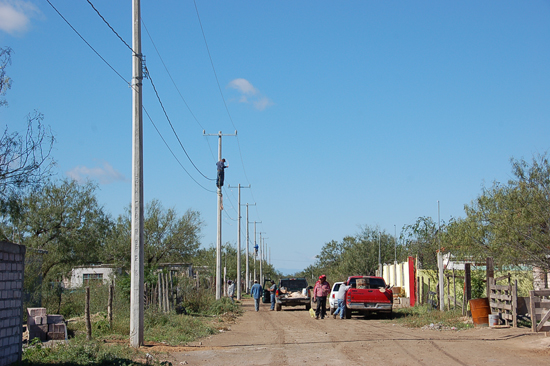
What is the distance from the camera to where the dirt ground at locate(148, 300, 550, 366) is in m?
11.5

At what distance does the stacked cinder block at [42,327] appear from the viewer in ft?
45.6

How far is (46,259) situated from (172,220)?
39.7 feet

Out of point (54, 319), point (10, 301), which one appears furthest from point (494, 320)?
point (10, 301)

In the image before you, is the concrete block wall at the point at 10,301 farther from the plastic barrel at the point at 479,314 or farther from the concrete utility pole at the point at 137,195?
the plastic barrel at the point at 479,314

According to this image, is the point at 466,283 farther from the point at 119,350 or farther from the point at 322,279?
the point at 119,350

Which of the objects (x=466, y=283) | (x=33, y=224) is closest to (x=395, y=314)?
(x=466, y=283)

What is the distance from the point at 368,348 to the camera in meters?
13.4

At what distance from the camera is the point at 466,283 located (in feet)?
63.1

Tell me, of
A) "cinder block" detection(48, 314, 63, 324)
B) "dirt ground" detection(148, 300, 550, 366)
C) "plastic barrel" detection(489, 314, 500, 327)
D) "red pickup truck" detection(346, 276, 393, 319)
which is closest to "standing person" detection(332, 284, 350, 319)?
"red pickup truck" detection(346, 276, 393, 319)

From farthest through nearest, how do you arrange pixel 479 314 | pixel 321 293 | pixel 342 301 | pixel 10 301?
1. pixel 321 293
2. pixel 342 301
3. pixel 479 314
4. pixel 10 301

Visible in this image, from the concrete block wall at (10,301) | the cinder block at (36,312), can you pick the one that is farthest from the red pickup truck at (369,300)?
the concrete block wall at (10,301)

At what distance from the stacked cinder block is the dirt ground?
309 cm

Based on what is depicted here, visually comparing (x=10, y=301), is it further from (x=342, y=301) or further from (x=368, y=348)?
(x=342, y=301)

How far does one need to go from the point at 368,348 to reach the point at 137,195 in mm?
6897
